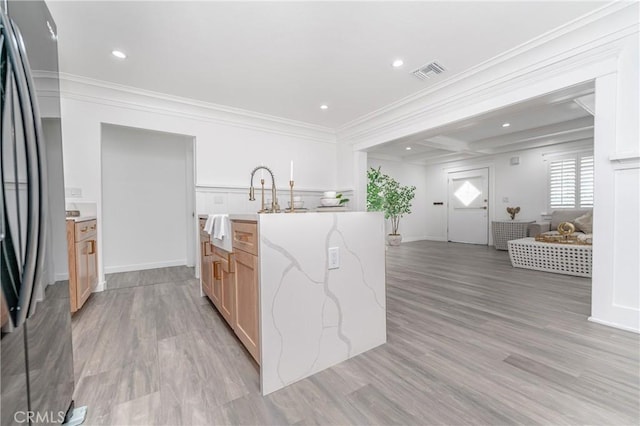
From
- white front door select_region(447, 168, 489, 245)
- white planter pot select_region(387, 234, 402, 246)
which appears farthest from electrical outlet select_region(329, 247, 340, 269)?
white front door select_region(447, 168, 489, 245)

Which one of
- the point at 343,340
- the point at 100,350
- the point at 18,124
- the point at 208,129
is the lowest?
the point at 100,350

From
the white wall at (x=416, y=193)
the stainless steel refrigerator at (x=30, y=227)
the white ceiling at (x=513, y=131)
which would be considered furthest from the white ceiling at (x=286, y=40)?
the white wall at (x=416, y=193)

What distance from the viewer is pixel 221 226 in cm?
203

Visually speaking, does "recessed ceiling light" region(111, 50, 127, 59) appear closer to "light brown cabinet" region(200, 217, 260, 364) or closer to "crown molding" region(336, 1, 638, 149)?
"light brown cabinet" region(200, 217, 260, 364)

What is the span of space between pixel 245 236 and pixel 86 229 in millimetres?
2190

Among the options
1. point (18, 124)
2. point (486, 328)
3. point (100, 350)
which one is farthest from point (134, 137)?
point (486, 328)

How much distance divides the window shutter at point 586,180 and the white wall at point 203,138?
4.84m

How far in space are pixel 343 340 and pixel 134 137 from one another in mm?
4582

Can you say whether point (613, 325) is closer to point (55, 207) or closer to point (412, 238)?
point (55, 207)

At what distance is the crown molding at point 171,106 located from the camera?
2967mm

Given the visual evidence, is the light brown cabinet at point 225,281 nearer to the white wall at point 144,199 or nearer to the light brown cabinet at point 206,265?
the light brown cabinet at point 206,265

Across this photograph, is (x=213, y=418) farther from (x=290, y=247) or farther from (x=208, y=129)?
(x=208, y=129)

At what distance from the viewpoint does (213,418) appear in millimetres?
1245
